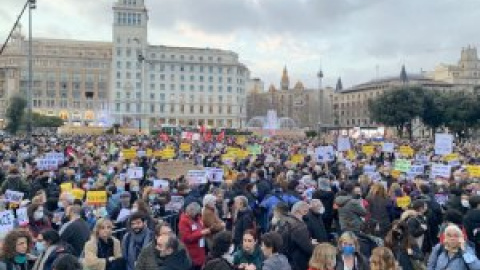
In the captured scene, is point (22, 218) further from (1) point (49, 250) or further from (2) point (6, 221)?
(1) point (49, 250)

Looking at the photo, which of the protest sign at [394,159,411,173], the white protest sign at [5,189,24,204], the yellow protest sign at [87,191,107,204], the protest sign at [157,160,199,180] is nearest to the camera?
the yellow protest sign at [87,191,107,204]

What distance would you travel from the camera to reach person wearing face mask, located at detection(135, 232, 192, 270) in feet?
19.7

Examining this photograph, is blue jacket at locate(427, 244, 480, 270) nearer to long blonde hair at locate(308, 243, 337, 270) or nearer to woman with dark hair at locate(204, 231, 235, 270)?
long blonde hair at locate(308, 243, 337, 270)

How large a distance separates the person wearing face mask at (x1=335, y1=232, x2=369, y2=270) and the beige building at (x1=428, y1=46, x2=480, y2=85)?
143m

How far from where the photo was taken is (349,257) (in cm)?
604

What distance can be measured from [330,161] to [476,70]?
13203 cm

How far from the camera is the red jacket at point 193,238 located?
26.0ft

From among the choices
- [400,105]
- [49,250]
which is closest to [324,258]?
[49,250]

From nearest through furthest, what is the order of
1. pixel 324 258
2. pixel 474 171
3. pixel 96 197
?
pixel 324 258 → pixel 96 197 → pixel 474 171

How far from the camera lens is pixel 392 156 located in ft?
85.4

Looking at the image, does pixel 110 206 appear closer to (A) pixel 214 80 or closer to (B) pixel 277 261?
(B) pixel 277 261

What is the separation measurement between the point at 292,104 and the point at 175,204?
145 m

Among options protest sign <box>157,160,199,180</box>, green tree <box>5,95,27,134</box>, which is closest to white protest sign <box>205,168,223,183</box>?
protest sign <box>157,160,199,180</box>

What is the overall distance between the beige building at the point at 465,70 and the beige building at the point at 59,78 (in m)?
79.3
